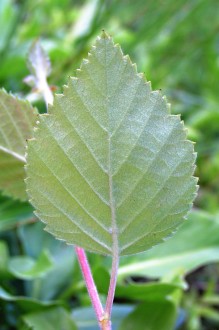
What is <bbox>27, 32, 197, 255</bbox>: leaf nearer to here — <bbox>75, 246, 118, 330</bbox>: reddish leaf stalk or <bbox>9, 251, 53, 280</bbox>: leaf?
<bbox>75, 246, 118, 330</bbox>: reddish leaf stalk

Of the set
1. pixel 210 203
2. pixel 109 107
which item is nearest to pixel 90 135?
pixel 109 107

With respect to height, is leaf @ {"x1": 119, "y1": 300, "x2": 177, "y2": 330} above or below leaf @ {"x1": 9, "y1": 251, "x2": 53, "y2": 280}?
below

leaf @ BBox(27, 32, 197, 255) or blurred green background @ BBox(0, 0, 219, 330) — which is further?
blurred green background @ BBox(0, 0, 219, 330)

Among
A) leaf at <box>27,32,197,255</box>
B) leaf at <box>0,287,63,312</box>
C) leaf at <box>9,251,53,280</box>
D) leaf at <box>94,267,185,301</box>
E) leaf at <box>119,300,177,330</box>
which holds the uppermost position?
leaf at <box>27,32,197,255</box>

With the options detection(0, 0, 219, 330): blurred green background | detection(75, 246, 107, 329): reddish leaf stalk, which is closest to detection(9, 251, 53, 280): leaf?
detection(0, 0, 219, 330): blurred green background

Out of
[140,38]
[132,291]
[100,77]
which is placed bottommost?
[132,291]

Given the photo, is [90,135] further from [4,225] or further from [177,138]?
[4,225]

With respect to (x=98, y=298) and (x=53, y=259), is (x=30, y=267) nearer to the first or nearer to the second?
(x=53, y=259)
